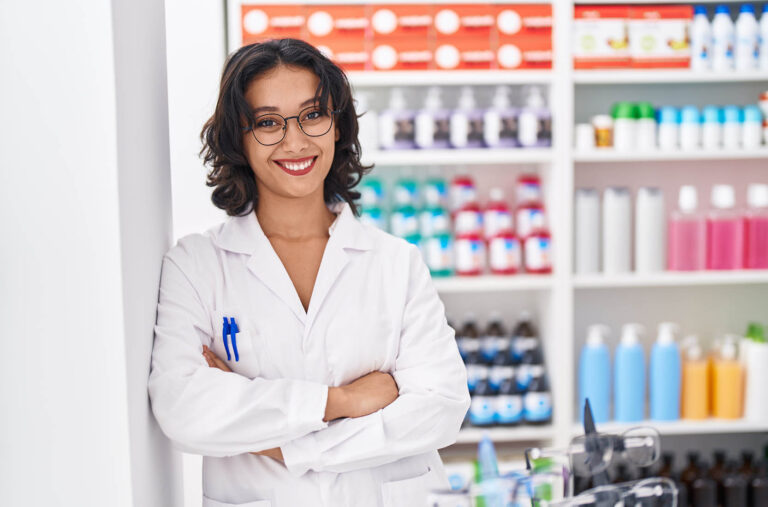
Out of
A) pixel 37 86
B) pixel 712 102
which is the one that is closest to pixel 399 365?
pixel 37 86

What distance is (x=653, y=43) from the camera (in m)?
2.95

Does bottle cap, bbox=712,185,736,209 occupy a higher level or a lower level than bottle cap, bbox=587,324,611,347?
higher

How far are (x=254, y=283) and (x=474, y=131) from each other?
1589 millimetres

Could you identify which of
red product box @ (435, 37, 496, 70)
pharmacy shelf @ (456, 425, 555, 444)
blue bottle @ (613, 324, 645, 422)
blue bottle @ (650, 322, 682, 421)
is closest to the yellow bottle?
blue bottle @ (650, 322, 682, 421)

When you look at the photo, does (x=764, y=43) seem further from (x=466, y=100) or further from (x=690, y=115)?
(x=466, y=100)

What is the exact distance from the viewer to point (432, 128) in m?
2.91

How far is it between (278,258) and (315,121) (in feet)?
0.91

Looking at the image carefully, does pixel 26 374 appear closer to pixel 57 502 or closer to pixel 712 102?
pixel 57 502

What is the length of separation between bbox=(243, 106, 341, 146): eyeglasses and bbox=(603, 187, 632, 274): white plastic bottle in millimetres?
1792

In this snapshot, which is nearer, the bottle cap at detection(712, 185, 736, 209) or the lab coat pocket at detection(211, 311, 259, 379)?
the lab coat pocket at detection(211, 311, 259, 379)

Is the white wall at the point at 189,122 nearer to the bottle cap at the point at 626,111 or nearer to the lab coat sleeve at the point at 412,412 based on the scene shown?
the lab coat sleeve at the point at 412,412

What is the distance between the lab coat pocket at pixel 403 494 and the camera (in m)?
1.47

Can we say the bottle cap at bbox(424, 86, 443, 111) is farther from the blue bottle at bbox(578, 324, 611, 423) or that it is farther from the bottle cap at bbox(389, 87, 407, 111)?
the blue bottle at bbox(578, 324, 611, 423)

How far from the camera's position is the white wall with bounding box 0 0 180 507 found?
112 cm
